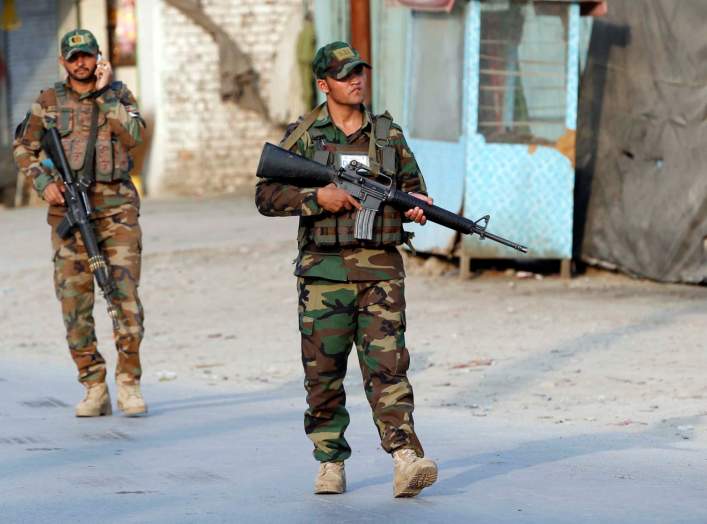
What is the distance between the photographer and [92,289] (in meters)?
7.54

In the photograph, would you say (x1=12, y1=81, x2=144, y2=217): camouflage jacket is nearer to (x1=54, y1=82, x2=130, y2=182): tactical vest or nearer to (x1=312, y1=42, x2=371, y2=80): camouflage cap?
(x1=54, y1=82, x2=130, y2=182): tactical vest

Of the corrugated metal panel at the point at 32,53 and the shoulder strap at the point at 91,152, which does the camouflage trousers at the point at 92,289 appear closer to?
the shoulder strap at the point at 91,152

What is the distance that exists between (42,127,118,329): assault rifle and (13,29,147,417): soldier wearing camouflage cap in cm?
3

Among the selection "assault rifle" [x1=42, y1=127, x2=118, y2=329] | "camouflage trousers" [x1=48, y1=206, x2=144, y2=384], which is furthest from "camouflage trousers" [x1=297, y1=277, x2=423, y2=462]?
"camouflage trousers" [x1=48, y1=206, x2=144, y2=384]

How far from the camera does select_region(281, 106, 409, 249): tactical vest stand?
5324 mm

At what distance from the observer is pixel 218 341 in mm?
10312

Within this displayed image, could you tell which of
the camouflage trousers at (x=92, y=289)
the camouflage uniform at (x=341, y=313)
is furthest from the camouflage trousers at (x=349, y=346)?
the camouflage trousers at (x=92, y=289)

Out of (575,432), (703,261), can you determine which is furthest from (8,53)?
(575,432)

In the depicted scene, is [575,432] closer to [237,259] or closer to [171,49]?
[237,259]

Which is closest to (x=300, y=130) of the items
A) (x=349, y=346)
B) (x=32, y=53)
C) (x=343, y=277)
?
(x=343, y=277)

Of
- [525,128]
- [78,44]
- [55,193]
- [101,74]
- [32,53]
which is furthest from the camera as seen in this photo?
[32,53]

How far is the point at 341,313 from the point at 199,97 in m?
14.8

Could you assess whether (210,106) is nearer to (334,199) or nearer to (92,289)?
(92,289)

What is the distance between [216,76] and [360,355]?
14.8 meters
